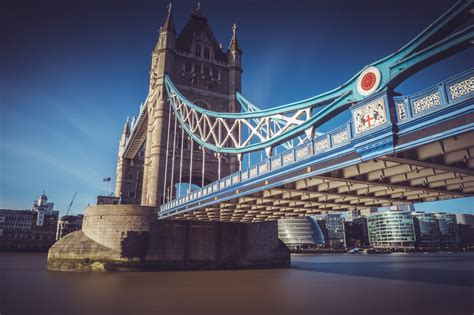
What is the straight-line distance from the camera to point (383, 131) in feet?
30.8

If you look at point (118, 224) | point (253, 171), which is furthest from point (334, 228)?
point (253, 171)

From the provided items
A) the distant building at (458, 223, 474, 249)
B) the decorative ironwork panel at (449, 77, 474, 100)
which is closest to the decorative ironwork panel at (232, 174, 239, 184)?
the decorative ironwork panel at (449, 77, 474, 100)

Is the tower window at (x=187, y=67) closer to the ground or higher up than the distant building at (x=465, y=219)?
higher up

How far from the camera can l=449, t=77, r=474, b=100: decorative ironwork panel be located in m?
7.34

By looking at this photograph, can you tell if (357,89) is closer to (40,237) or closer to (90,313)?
(90,313)

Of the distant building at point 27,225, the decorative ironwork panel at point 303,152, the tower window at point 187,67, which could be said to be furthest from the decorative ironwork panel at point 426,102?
the distant building at point 27,225

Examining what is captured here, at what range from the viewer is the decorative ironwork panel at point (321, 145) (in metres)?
11.9

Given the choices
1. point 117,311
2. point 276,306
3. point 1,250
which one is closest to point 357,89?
point 276,306

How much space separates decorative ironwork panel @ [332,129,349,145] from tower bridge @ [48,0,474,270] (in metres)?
0.04

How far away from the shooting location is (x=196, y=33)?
46.3 m

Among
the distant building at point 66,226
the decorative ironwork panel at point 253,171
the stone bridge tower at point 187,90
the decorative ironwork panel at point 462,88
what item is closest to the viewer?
the decorative ironwork panel at point 462,88

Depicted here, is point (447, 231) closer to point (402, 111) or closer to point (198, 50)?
point (198, 50)

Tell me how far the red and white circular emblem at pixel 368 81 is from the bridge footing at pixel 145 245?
78.3 ft

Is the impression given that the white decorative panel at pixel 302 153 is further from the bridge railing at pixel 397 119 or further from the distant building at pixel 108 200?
the distant building at pixel 108 200
